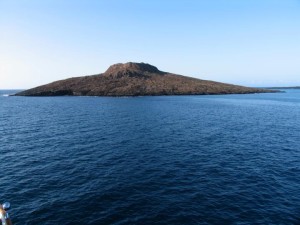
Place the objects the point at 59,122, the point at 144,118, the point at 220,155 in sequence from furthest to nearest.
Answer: the point at 144,118, the point at 59,122, the point at 220,155

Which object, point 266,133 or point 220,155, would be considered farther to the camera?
point 266,133

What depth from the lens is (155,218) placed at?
2325 centimetres

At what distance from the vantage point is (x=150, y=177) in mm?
32688

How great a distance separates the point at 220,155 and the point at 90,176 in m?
23.4

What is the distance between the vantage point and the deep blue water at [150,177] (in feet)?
78.9

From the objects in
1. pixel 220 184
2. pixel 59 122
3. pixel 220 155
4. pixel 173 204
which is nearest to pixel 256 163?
pixel 220 155

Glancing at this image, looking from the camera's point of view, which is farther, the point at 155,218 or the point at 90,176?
the point at 90,176

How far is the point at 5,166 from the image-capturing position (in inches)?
1427

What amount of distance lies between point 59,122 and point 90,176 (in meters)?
47.1

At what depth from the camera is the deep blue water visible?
24.0 metres

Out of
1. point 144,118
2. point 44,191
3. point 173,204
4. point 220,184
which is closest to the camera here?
point 173,204

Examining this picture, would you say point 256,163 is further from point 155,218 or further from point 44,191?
point 44,191

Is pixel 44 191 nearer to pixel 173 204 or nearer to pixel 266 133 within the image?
pixel 173 204

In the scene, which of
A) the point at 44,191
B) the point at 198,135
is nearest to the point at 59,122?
the point at 198,135
